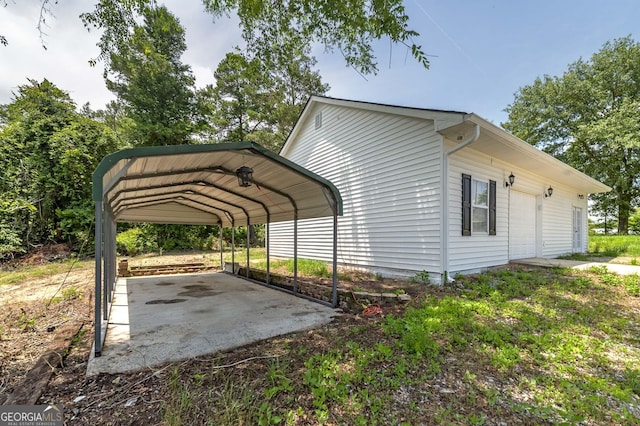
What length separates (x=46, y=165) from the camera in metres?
11.1

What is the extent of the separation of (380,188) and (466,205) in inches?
82.8

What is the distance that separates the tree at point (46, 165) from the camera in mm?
10406

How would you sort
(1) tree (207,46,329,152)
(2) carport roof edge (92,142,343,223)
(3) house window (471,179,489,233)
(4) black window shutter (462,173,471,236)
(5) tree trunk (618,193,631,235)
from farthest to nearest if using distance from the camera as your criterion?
(5) tree trunk (618,193,631,235) → (1) tree (207,46,329,152) → (3) house window (471,179,489,233) → (4) black window shutter (462,173,471,236) → (2) carport roof edge (92,142,343,223)

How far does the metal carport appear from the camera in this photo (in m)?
3.05

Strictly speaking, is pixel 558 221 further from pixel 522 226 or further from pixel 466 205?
pixel 466 205

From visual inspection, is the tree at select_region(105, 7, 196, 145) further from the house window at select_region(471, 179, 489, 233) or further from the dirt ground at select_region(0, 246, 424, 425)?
the house window at select_region(471, 179, 489, 233)

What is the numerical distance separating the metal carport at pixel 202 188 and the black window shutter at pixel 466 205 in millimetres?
3394

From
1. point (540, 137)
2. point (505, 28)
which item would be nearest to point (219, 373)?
point (505, 28)

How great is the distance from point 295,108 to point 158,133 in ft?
26.1

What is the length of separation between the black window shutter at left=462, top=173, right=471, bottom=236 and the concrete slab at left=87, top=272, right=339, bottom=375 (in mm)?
3784

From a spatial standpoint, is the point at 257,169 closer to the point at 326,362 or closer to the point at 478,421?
the point at 326,362

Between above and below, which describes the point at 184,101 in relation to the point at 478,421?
above

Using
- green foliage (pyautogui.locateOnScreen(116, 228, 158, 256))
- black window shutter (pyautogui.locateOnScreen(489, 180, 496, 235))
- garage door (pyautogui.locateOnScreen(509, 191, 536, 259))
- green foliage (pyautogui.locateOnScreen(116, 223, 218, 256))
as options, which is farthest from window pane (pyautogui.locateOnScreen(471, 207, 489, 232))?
green foliage (pyautogui.locateOnScreen(116, 228, 158, 256))

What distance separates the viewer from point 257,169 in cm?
468
